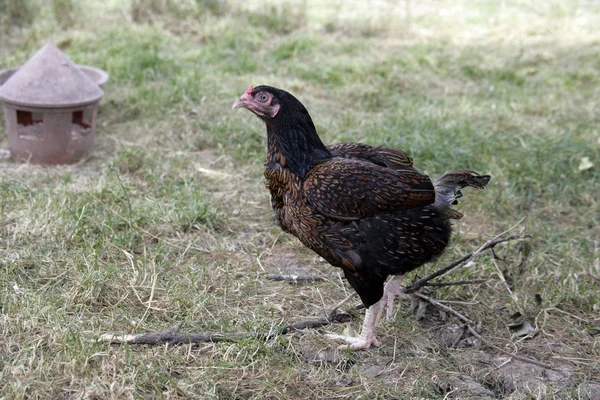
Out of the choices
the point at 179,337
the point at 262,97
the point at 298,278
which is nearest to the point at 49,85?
the point at 262,97

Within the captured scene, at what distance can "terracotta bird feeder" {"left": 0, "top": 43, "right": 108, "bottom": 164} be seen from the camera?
5.14 m

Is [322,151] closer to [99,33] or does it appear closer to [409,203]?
[409,203]

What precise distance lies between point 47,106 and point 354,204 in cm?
303

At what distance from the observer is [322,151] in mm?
3438

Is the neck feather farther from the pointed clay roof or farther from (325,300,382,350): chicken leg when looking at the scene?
the pointed clay roof

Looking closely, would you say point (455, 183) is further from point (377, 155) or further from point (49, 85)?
point (49, 85)

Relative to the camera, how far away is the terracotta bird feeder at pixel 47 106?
514 centimetres

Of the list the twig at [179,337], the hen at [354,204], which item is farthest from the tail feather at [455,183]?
the twig at [179,337]

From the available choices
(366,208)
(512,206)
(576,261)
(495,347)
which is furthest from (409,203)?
(512,206)

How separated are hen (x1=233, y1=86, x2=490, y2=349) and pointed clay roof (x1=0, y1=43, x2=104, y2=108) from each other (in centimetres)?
234

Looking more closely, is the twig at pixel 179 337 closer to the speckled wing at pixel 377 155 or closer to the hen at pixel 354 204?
the hen at pixel 354 204

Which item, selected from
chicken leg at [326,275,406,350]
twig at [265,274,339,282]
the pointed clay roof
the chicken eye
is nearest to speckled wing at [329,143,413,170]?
the chicken eye

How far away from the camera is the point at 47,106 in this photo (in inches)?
201

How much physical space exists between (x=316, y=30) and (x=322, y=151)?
673 cm
